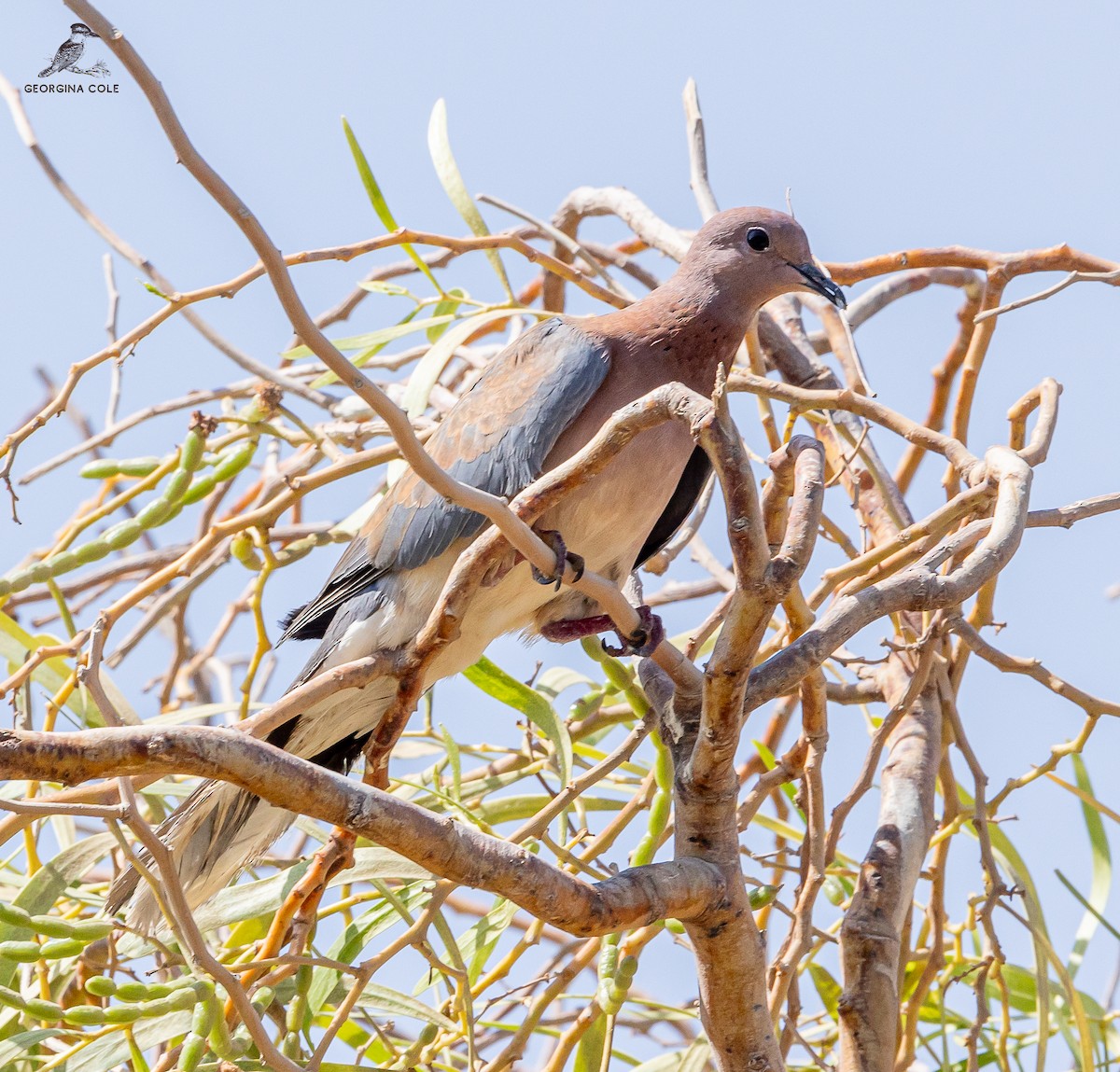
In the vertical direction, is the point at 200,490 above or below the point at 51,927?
above

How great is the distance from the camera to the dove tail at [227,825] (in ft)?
7.07

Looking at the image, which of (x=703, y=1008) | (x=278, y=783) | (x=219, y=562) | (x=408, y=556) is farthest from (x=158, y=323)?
(x=703, y=1008)

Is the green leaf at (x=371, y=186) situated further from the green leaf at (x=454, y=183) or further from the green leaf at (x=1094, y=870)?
the green leaf at (x=1094, y=870)

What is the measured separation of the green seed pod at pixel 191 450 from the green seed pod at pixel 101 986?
37.0 inches

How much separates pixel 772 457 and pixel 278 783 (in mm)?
883

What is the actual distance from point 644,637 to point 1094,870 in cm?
100

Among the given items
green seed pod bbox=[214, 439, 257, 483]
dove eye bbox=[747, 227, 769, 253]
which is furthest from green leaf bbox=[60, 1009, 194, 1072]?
dove eye bbox=[747, 227, 769, 253]

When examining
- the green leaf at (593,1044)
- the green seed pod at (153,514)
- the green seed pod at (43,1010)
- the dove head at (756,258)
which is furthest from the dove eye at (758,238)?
the green seed pod at (43,1010)

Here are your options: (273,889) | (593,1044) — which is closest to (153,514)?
(273,889)

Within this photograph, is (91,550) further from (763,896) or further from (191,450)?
(763,896)

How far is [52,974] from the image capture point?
216 centimetres

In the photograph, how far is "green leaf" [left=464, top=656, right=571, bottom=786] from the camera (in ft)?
7.31

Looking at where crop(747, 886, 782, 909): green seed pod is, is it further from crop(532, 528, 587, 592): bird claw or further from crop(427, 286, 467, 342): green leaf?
crop(427, 286, 467, 342): green leaf

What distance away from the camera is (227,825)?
225cm
